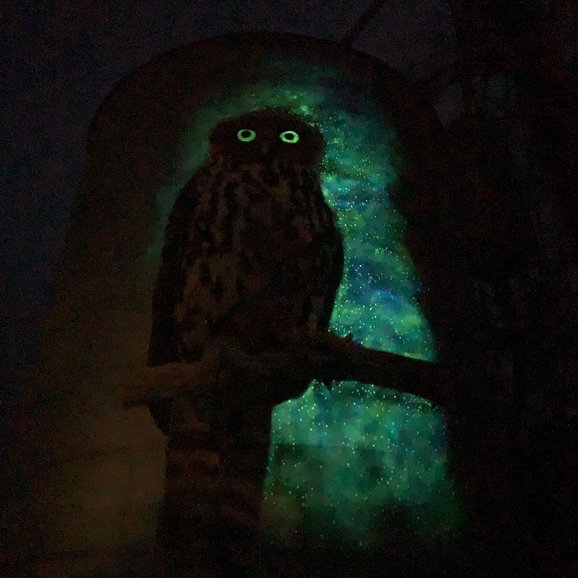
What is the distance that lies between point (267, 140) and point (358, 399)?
0.47 meters

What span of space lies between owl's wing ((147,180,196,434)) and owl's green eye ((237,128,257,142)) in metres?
0.12

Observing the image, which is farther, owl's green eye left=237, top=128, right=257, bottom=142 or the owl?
owl's green eye left=237, top=128, right=257, bottom=142

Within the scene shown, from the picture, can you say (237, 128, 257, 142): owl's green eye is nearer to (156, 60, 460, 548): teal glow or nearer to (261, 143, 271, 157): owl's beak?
(261, 143, 271, 157): owl's beak

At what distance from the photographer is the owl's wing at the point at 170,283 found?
3.58ft

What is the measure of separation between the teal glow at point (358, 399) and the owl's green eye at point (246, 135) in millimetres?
182

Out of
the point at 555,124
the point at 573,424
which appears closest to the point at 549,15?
the point at 555,124

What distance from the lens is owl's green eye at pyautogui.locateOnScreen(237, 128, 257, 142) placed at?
1.18m

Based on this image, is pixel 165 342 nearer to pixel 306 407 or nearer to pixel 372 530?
pixel 306 407

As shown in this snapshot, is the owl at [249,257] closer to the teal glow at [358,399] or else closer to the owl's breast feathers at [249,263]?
the owl's breast feathers at [249,263]

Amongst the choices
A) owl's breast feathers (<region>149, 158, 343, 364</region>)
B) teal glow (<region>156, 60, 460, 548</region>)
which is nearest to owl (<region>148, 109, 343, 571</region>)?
owl's breast feathers (<region>149, 158, 343, 364</region>)

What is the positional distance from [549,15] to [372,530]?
1074 mm

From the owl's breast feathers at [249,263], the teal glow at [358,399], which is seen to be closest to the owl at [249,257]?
the owl's breast feathers at [249,263]

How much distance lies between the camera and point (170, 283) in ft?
3.68

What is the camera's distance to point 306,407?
1085mm
